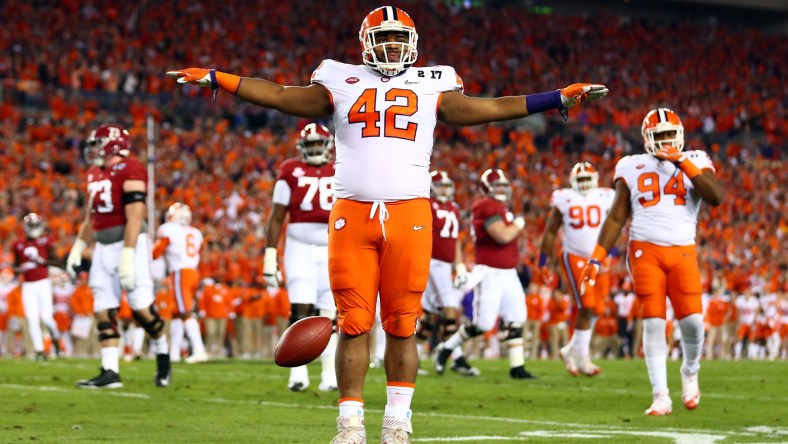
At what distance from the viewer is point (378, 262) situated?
18.5 feet

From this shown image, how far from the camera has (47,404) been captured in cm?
868

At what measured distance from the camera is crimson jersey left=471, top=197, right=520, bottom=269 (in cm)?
1222

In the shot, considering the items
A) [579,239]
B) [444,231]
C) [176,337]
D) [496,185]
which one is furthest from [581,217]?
[176,337]

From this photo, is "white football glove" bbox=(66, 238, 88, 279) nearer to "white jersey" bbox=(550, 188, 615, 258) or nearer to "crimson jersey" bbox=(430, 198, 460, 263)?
"crimson jersey" bbox=(430, 198, 460, 263)

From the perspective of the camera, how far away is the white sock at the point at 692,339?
26.9 feet

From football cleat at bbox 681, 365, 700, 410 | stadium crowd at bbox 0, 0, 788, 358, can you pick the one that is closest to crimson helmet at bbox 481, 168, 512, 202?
football cleat at bbox 681, 365, 700, 410

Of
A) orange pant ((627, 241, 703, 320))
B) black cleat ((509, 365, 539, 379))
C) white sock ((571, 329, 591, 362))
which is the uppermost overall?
orange pant ((627, 241, 703, 320))

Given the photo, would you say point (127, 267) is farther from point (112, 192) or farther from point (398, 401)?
point (398, 401)

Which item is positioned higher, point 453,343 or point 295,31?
point 295,31

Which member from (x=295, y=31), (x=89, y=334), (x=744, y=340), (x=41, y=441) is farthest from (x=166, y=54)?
(x=41, y=441)

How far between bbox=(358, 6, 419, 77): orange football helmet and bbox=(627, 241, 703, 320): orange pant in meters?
3.16

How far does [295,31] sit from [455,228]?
914 inches

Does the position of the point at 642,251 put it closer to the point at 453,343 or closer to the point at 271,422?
the point at 271,422

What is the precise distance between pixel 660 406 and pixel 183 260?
8.87 metres
